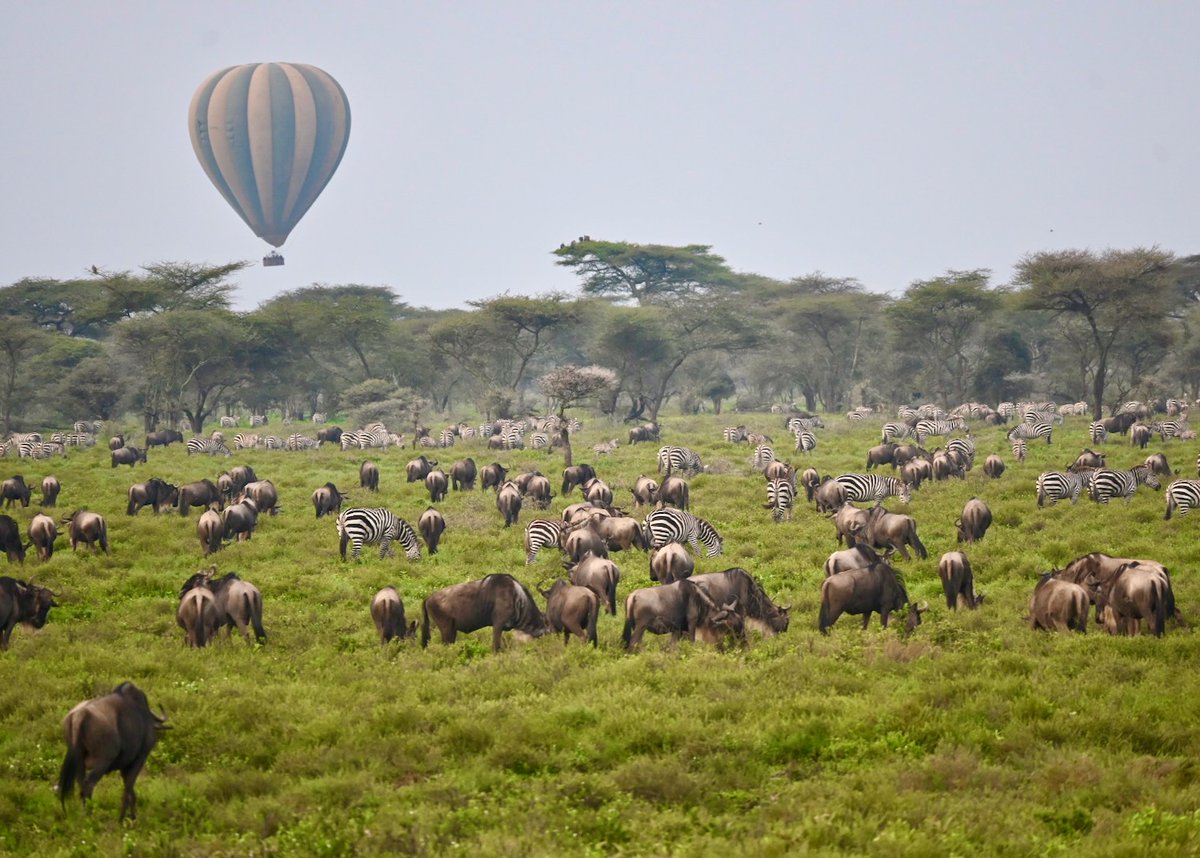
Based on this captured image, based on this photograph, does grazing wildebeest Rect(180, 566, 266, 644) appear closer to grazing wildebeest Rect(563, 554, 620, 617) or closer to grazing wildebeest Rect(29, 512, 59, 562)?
grazing wildebeest Rect(563, 554, 620, 617)

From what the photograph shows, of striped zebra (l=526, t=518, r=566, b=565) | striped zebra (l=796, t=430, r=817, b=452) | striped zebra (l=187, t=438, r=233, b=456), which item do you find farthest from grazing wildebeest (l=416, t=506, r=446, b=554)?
striped zebra (l=187, t=438, r=233, b=456)

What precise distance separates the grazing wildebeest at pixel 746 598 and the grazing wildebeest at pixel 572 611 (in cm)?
147

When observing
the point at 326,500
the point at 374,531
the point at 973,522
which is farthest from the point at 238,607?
the point at 973,522

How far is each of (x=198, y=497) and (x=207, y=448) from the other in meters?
18.0

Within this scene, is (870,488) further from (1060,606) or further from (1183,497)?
(1060,606)

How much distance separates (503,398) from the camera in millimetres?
57031

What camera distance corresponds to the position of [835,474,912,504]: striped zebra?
2680 centimetres

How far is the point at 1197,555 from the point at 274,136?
6026 cm

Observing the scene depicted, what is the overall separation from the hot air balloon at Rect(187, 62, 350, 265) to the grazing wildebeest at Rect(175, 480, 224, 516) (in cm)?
4482

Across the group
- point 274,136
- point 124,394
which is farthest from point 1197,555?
point 274,136

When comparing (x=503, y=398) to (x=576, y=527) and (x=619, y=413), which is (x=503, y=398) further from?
(x=576, y=527)

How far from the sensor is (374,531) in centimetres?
2242

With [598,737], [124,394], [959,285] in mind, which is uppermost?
[959,285]

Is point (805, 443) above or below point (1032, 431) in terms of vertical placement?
below
